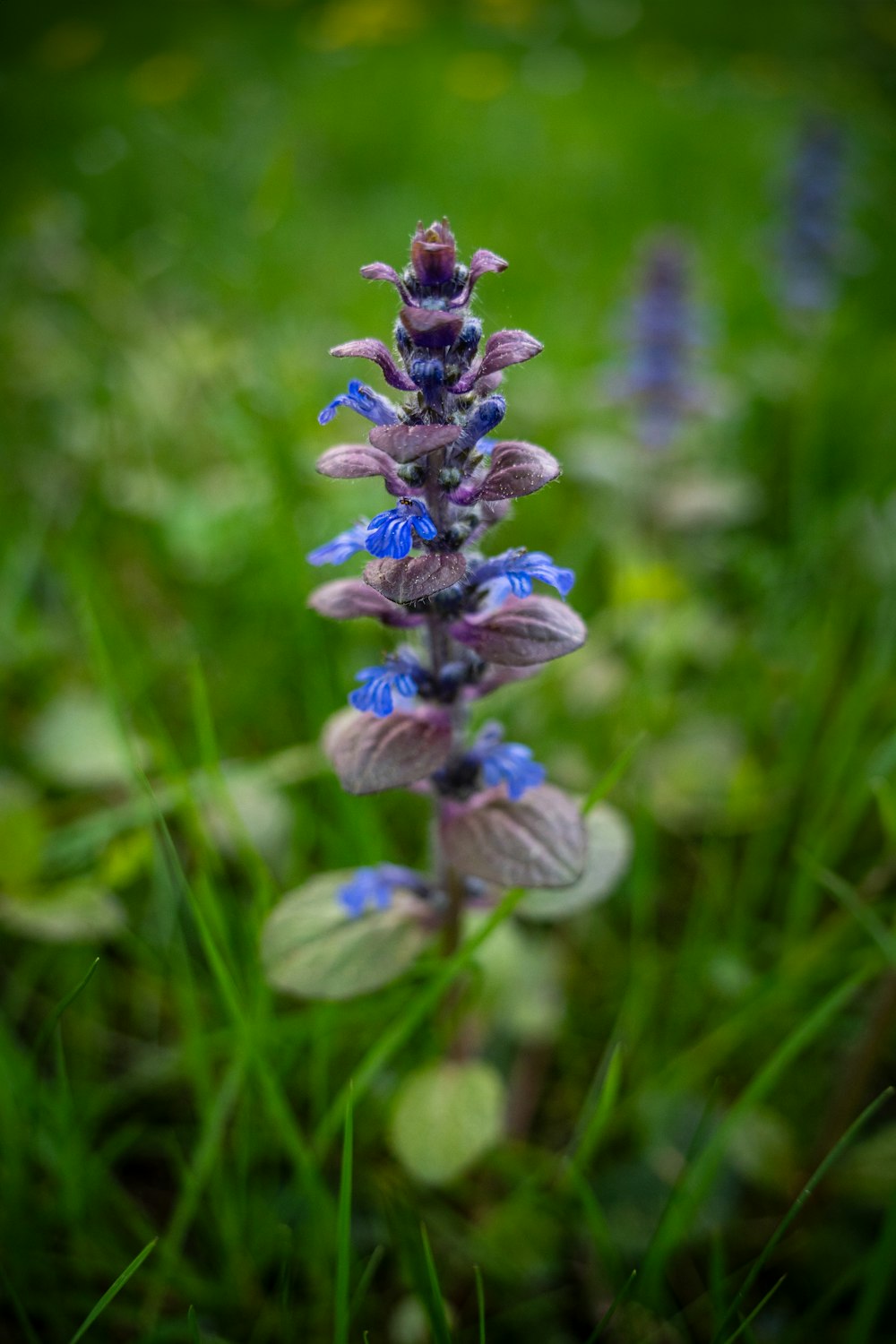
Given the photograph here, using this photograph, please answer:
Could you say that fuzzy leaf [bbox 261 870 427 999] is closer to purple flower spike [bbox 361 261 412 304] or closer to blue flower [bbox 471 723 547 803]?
blue flower [bbox 471 723 547 803]

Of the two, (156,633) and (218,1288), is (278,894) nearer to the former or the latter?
(218,1288)

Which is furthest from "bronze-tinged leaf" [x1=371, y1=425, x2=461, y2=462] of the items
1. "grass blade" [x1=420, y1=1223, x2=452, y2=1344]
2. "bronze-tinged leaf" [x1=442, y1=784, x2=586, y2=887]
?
"grass blade" [x1=420, y1=1223, x2=452, y2=1344]

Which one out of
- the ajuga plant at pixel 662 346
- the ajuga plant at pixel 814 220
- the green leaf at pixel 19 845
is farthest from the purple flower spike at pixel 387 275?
the ajuga plant at pixel 814 220

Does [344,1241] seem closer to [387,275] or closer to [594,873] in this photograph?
[594,873]

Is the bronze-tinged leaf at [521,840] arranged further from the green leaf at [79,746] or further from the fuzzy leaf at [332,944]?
the green leaf at [79,746]

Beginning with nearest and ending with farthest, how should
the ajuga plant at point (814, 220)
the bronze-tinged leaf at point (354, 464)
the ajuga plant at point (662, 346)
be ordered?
the bronze-tinged leaf at point (354, 464) → the ajuga plant at point (662, 346) → the ajuga plant at point (814, 220)

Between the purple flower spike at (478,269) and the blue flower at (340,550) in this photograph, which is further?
the blue flower at (340,550)
